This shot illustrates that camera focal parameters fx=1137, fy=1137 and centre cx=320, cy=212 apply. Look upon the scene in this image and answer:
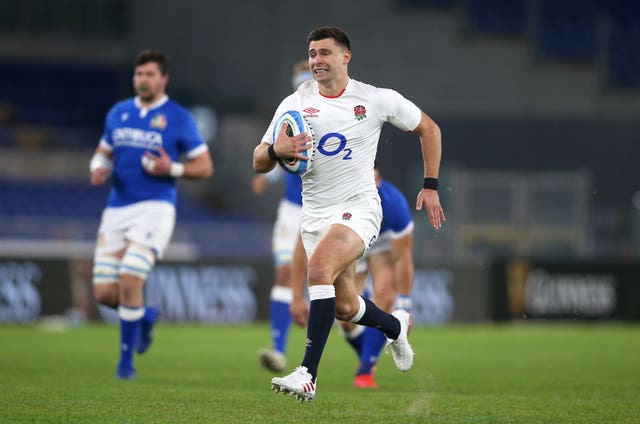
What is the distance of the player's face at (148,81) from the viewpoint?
9891 millimetres

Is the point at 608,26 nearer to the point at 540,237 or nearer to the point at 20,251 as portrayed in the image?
the point at 540,237

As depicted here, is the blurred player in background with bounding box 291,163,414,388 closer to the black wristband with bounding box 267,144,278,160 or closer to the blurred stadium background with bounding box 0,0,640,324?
the black wristband with bounding box 267,144,278,160

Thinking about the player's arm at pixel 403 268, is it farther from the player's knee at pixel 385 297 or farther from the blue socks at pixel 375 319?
the blue socks at pixel 375 319

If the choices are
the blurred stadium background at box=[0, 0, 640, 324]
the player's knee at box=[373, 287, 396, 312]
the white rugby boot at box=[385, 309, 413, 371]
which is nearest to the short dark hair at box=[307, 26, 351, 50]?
the white rugby boot at box=[385, 309, 413, 371]

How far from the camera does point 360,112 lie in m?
7.38

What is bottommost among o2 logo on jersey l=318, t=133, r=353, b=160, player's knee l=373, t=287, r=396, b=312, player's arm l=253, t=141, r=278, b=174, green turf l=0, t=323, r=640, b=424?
green turf l=0, t=323, r=640, b=424

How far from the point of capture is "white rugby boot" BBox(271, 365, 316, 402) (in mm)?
6535

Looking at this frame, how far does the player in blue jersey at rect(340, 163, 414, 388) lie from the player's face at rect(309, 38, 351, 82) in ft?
5.65

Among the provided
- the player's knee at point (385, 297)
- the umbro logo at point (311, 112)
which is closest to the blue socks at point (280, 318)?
the player's knee at point (385, 297)

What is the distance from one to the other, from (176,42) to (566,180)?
11.7 metres

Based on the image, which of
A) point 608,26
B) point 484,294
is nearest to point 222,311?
point 484,294

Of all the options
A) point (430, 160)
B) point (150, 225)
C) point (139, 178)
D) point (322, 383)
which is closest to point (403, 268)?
point (322, 383)

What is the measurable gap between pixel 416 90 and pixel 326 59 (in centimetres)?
2402

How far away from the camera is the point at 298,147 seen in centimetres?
694
